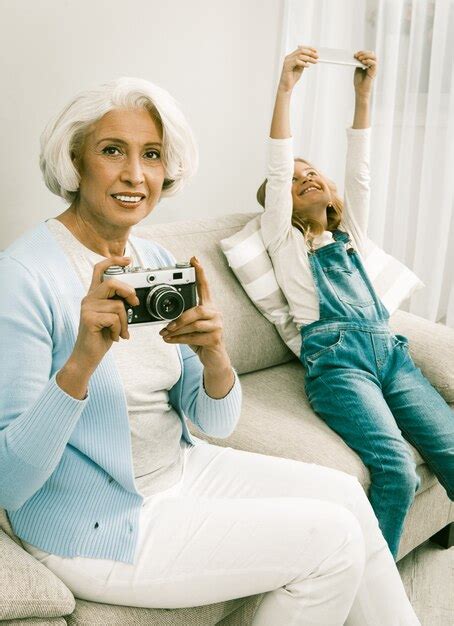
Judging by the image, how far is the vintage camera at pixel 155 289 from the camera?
1125 mm

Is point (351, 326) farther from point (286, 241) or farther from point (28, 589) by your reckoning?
point (28, 589)

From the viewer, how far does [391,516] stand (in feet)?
5.58

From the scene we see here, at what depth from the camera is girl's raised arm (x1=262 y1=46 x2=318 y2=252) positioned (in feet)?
6.81

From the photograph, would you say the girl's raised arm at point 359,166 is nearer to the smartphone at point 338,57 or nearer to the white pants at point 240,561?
the smartphone at point 338,57

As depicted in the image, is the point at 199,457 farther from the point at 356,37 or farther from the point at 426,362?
the point at 356,37

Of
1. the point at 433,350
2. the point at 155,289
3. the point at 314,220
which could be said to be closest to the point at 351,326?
the point at 433,350

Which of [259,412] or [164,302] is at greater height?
[164,302]

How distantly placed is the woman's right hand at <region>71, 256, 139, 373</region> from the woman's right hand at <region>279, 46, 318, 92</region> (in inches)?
46.7

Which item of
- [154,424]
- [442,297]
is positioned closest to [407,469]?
[154,424]

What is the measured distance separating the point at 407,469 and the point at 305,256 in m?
0.66

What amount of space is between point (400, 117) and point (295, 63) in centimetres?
84

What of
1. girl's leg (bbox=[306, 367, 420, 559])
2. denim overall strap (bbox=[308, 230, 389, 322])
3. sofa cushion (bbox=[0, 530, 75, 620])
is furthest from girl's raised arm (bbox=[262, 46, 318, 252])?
sofa cushion (bbox=[0, 530, 75, 620])

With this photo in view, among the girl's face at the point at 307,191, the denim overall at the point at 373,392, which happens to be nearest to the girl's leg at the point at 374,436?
the denim overall at the point at 373,392

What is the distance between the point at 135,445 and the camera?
4.36ft
